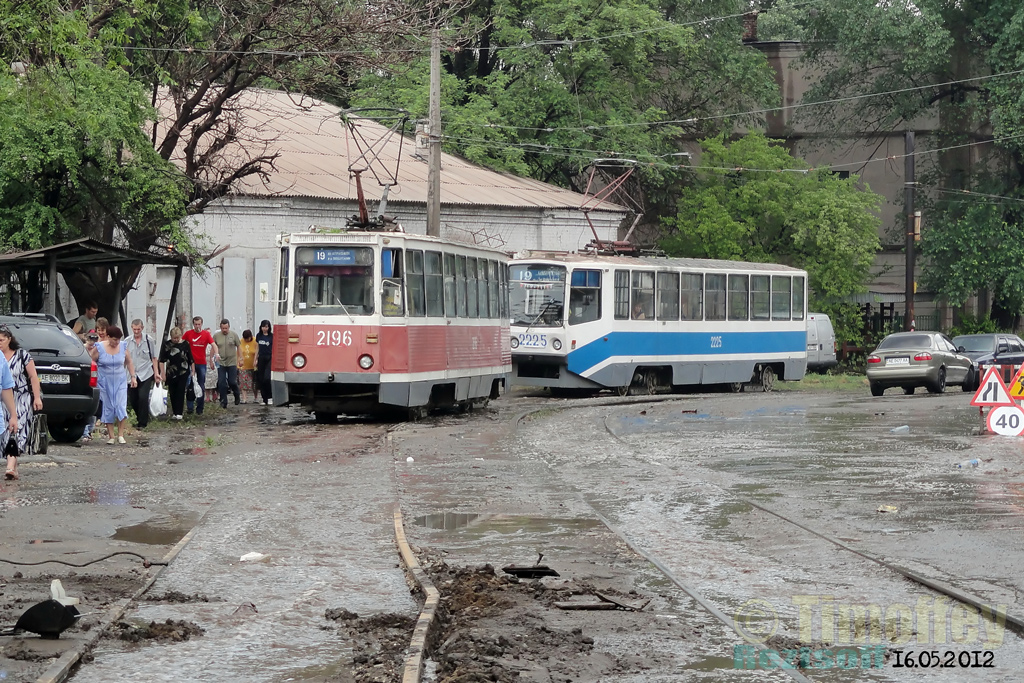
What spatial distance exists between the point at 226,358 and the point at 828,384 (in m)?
21.7

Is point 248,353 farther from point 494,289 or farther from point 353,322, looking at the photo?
point 353,322

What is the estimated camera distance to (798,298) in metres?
39.9

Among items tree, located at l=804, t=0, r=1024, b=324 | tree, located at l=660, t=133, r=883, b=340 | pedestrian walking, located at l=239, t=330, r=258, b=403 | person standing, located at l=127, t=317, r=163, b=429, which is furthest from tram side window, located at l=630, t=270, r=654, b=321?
tree, located at l=804, t=0, r=1024, b=324

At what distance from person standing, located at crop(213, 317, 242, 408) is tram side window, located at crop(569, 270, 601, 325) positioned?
7.94 m

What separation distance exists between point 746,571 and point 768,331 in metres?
29.1

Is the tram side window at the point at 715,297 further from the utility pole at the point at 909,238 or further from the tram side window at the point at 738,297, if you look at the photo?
the utility pole at the point at 909,238

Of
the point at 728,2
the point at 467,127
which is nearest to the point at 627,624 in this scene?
the point at 467,127

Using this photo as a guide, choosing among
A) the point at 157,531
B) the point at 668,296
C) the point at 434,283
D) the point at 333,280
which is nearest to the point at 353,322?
the point at 333,280

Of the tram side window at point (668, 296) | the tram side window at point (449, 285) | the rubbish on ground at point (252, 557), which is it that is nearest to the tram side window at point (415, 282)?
the tram side window at point (449, 285)

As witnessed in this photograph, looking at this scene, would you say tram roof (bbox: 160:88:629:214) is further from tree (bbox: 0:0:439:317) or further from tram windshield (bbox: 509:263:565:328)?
tree (bbox: 0:0:439:317)

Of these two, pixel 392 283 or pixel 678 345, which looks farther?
pixel 678 345

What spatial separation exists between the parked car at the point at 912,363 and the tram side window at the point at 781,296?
177 inches

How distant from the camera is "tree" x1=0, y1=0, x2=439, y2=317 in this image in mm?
22547

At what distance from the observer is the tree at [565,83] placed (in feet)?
146
